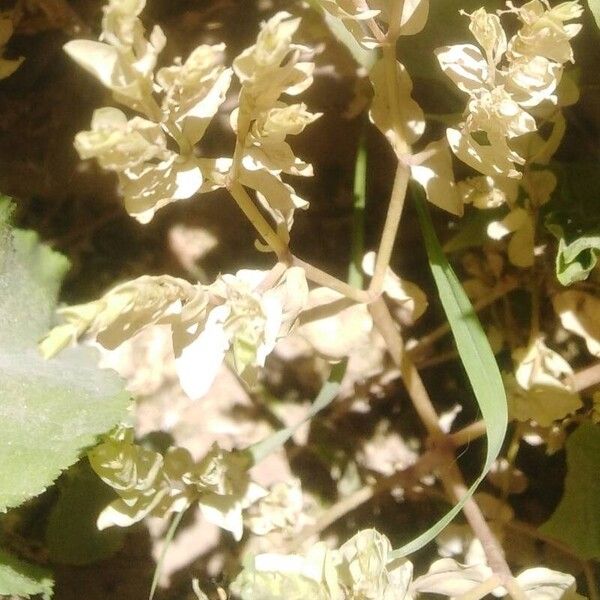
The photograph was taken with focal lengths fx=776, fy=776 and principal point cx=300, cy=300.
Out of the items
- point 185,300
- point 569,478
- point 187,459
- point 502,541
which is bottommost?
point 502,541

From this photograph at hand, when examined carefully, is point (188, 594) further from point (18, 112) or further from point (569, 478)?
point (18, 112)

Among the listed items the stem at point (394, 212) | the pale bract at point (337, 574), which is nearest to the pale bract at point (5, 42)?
the stem at point (394, 212)

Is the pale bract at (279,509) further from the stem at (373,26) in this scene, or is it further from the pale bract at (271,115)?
the stem at (373,26)

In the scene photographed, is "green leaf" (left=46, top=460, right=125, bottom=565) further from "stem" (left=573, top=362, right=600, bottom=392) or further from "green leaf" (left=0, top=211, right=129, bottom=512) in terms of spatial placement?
Answer: "stem" (left=573, top=362, right=600, bottom=392)

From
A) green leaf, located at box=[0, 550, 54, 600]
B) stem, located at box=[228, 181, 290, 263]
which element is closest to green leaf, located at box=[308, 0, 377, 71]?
stem, located at box=[228, 181, 290, 263]

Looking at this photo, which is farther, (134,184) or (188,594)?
(188,594)

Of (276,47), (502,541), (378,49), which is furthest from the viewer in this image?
(502,541)

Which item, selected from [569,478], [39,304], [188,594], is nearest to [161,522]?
[188,594]

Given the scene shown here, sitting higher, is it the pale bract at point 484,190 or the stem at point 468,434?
the pale bract at point 484,190
